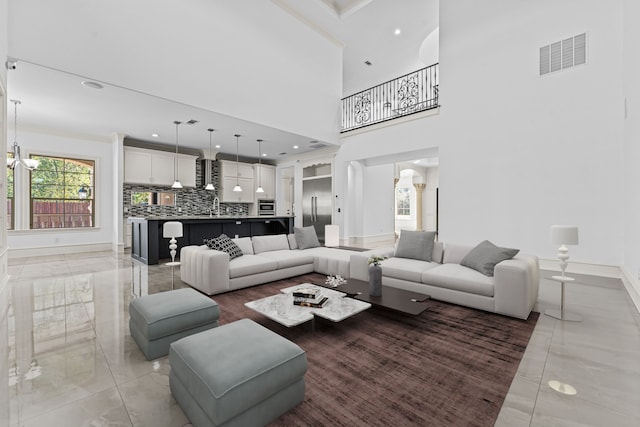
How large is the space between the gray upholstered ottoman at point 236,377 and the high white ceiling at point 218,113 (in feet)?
15.8

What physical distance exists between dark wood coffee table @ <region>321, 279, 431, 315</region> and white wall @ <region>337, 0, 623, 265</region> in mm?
3553

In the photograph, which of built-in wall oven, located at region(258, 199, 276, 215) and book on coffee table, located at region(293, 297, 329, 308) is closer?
book on coffee table, located at region(293, 297, 329, 308)

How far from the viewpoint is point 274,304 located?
279 cm

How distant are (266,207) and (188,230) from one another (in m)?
4.40

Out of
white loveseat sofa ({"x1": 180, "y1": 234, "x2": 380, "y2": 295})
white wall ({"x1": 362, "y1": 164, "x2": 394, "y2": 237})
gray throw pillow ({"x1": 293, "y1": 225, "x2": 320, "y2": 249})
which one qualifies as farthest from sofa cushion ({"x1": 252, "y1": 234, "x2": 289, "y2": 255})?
white wall ({"x1": 362, "y1": 164, "x2": 394, "y2": 237})

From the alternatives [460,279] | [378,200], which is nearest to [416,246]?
[460,279]

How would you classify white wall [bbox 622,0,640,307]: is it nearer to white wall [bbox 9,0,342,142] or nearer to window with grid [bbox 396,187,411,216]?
white wall [bbox 9,0,342,142]

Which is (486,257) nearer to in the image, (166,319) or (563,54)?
(166,319)

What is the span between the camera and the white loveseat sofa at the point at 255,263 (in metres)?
3.84

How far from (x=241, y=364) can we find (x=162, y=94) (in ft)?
16.8

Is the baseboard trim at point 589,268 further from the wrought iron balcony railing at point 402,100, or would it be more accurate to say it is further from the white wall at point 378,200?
the white wall at point 378,200

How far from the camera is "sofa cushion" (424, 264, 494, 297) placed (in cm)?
319

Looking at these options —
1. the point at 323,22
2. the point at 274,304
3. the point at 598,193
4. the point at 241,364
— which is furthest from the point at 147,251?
the point at 598,193

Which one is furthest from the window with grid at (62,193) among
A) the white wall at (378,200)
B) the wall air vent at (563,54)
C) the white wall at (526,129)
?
the wall air vent at (563,54)
